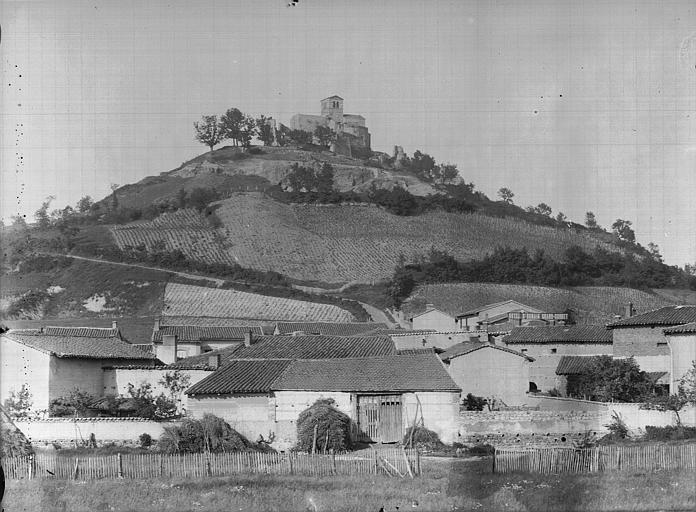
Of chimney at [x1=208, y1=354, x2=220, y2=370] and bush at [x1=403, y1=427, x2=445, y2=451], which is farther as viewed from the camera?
chimney at [x1=208, y1=354, x2=220, y2=370]

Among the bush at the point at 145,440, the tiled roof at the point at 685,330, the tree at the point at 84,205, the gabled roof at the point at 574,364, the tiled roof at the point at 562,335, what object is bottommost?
the bush at the point at 145,440

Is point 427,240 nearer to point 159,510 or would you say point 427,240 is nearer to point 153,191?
point 153,191

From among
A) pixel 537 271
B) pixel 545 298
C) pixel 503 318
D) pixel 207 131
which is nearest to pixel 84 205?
pixel 207 131

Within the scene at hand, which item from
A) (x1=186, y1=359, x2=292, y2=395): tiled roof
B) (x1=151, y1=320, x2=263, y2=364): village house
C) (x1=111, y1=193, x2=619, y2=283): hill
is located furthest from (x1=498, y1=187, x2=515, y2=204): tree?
(x1=186, y1=359, x2=292, y2=395): tiled roof

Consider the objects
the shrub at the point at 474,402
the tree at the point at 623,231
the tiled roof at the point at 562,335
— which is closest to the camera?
the shrub at the point at 474,402

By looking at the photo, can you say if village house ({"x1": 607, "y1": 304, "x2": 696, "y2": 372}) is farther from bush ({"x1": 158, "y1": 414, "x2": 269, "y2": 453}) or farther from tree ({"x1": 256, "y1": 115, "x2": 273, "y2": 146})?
tree ({"x1": 256, "y1": 115, "x2": 273, "y2": 146})

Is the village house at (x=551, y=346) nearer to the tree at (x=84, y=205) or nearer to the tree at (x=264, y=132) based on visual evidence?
the tree at (x=84, y=205)

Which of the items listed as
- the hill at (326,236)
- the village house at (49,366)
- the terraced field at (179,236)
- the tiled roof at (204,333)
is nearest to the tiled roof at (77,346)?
the village house at (49,366)

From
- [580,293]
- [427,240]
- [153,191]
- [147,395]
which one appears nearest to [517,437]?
[147,395]
